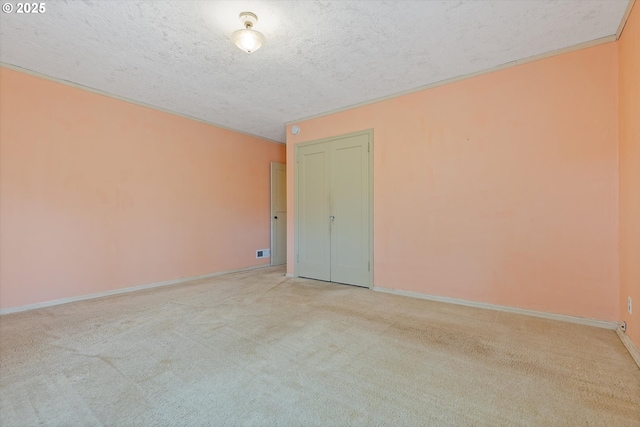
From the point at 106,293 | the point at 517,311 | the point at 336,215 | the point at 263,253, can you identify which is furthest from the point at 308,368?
the point at 263,253

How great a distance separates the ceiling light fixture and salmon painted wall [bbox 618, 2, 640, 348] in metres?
2.81

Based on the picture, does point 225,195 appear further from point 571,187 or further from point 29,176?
point 571,187

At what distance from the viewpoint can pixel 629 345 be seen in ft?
7.14

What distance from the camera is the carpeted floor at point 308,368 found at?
1510 millimetres

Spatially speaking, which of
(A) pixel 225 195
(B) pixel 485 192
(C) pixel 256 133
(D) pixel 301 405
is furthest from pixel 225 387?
(C) pixel 256 133

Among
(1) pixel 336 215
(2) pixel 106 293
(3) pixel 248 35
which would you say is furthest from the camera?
(1) pixel 336 215

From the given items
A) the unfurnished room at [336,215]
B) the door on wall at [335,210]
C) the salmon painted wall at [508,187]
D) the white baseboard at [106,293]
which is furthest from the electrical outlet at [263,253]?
the salmon painted wall at [508,187]

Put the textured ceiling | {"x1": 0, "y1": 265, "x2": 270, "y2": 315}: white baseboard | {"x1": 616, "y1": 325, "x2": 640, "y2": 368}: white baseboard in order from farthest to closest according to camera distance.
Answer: {"x1": 0, "y1": 265, "x2": 270, "y2": 315}: white baseboard → the textured ceiling → {"x1": 616, "y1": 325, "x2": 640, "y2": 368}: white baseboard

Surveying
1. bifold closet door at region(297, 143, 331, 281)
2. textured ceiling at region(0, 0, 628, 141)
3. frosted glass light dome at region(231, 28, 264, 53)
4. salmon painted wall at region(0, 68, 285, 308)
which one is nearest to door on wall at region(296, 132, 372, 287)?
bifold closet door at region(297, 143, 331, 281)

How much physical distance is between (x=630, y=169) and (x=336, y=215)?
121 inches

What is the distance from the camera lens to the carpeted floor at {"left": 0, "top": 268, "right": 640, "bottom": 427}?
59.4 inches

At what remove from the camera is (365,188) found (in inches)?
161

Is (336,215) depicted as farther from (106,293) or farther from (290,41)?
(106,293)

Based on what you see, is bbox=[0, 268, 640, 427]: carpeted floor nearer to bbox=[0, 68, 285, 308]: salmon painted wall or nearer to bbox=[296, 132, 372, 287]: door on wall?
bbox=[0, 68, 285, 308]: salmon painted wall
